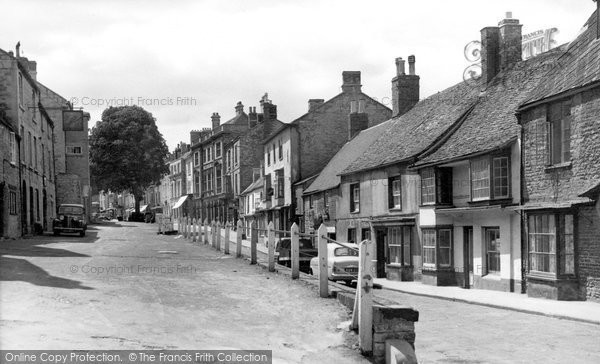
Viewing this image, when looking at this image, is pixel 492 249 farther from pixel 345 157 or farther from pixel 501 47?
pixel 345 157

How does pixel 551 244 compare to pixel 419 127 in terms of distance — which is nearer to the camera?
pixel 551 244

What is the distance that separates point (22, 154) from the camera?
119 feet

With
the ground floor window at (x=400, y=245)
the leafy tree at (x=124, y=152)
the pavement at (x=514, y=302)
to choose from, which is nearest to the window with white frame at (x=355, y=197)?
the ground floor window at (x=400, y=245)

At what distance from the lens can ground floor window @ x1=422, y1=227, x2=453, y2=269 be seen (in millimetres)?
28125

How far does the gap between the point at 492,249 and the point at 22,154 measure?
80.0 feet

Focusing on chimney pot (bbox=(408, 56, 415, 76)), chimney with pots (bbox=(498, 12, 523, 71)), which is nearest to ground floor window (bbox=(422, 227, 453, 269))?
chimney with pots (bbox=(498, 12, 523, 71))

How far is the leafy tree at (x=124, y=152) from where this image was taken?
74750 millimetres

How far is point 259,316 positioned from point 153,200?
11154 cm

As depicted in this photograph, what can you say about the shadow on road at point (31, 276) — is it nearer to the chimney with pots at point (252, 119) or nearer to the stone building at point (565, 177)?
the stone building at point (565, 177)

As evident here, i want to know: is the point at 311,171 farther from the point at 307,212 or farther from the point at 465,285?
the point at 465,285

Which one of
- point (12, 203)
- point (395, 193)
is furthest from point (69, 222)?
point (395, 193)

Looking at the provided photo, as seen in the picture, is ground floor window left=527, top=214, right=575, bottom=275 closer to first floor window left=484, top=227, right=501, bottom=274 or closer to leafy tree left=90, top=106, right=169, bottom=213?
first floor window left=484, top=227, right=501, bottom=274

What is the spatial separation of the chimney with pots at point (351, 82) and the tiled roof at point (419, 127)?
11171mm

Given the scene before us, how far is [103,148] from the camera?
247 feet
